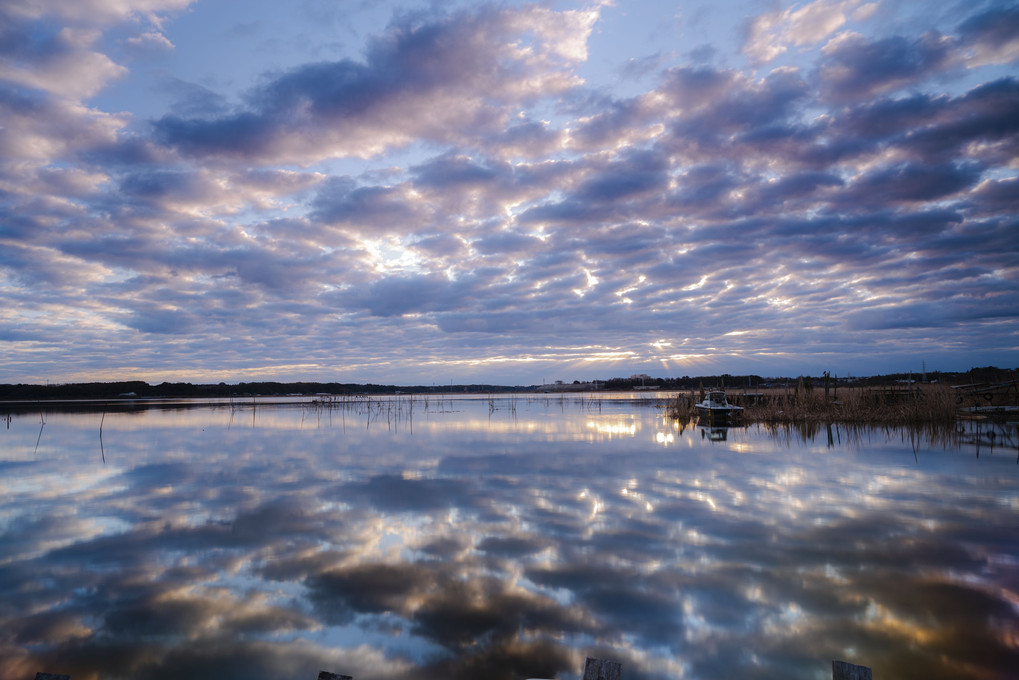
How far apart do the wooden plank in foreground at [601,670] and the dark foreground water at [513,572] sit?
177cm

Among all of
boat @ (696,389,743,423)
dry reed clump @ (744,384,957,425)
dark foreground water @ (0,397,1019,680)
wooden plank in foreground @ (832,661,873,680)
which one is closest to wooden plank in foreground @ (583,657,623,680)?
wooden plank in foreground @ (832,661,873,680)

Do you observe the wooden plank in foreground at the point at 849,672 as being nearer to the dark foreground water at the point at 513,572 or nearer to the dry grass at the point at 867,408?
the dark foreground water at the point at 513,572

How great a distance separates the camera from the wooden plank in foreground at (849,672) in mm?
2895

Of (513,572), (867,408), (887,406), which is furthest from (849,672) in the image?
(887,406)

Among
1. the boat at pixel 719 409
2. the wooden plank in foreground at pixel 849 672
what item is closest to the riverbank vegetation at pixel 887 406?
the boat at pixel 719 409

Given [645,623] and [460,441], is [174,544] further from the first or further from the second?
[460,441]

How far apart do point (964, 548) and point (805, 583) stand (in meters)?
3.33

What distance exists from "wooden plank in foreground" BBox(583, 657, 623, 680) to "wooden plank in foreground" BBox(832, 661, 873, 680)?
3.93ft

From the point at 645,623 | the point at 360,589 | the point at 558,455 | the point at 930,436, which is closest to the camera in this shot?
the point at 645,623

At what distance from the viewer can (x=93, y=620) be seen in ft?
18.6

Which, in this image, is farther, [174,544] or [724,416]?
[724,416]

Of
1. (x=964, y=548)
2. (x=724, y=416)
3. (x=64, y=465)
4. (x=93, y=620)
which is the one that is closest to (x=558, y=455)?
(x=964, y=548)

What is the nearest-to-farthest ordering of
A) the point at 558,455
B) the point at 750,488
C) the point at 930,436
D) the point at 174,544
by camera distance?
the point at 174,544, the point at 750,488, the point at 558,455, the point at 930,436

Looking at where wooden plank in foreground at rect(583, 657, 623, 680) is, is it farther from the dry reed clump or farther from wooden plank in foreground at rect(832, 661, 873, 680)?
the dry reed clump
